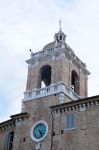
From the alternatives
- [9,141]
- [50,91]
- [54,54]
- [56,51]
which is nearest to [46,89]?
[50,91]

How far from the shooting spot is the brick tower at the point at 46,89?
1363 inches

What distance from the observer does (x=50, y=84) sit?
125ft

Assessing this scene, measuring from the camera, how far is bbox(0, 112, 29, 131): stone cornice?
36.4 metres

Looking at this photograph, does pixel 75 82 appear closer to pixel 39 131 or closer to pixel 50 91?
pixel 50 91

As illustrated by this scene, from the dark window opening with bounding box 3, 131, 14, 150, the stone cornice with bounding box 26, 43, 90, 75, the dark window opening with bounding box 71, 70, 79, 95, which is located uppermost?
the stone cornice with bounding box 26, 43, 90, 75

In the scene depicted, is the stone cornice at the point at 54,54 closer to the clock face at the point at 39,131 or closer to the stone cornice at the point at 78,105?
the stone cornice at the point at 78,105

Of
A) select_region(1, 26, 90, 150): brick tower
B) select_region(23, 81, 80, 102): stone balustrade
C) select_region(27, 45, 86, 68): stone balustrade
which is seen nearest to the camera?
select_region(1, 26, 90, 150): brick tower

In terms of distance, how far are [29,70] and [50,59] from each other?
2.87 m

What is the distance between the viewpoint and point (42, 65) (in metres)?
A: 39.8

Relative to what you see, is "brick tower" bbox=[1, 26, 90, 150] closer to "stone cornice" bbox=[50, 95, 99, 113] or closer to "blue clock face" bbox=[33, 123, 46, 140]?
"blue clock face" bbox=[33, 123, 46, 140]

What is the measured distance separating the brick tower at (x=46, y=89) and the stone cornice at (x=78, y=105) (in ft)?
3.82

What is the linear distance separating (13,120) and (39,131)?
409 cm

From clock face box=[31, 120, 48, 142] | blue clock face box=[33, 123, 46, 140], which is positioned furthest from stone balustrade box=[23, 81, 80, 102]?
blue clock face box=[33, 123, 46, 140]

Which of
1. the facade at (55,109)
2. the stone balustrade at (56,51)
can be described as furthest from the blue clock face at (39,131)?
the stone balustrade at (56,51)
